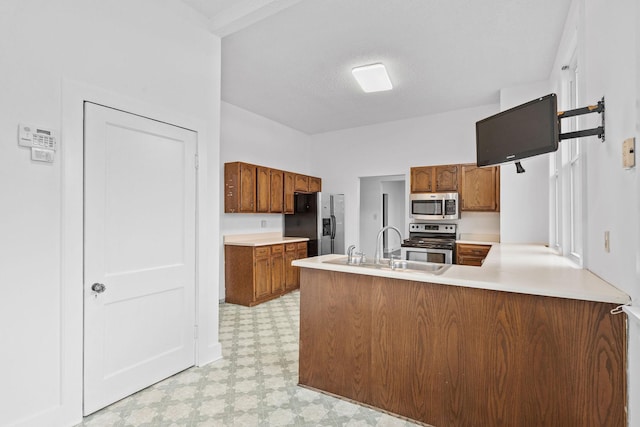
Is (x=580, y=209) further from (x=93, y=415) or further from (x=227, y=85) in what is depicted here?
(x=227, y=85)

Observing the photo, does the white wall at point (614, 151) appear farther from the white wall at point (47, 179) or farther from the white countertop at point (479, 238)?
the white countertop at point (479, 238)

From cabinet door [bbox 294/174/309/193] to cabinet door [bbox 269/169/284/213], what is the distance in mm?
467

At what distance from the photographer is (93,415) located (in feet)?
6.91

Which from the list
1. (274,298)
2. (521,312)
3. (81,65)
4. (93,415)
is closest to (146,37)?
(81,65)

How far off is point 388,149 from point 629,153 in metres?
4.96

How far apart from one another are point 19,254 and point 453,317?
2.50 m

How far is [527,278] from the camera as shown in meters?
1.86

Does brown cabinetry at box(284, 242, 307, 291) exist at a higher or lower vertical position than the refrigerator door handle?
lower

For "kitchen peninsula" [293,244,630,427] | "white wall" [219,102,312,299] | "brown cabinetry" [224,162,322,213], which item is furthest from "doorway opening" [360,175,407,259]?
"kitchen peninsula" [293,244,630,427]

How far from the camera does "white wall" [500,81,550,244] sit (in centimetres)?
433

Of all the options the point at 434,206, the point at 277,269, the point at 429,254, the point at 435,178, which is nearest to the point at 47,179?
the point at 277,269

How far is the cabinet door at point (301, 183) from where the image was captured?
614 cm

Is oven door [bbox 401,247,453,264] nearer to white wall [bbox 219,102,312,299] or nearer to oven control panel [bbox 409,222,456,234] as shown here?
oven control panel [bbox 409,222,456,234]

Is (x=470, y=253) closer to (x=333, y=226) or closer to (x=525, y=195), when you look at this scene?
(x=525, y=195)
